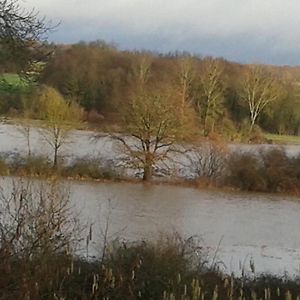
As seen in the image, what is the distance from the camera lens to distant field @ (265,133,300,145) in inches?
Result: 1476

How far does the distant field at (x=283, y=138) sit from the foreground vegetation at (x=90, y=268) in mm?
26546

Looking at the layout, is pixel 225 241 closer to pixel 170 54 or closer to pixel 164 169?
pixel 164 169

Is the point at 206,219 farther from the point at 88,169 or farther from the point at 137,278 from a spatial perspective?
the point at 137,278

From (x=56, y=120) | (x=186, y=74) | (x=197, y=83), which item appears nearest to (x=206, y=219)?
(x=56, y=120)

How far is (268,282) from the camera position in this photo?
1069 centimetres

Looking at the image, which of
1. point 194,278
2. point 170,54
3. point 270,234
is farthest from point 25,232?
point 170,54

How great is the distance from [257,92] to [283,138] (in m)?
4.01

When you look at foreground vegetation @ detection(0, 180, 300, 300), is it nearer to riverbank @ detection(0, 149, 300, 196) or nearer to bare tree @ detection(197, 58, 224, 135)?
riverbank @ detection(0, 149, 300, 196)

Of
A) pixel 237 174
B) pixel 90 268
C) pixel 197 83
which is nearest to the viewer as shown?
pixel 90 268

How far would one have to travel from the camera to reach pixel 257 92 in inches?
1657

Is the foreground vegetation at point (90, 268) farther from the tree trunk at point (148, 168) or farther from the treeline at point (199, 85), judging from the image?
the treeline at point (199, 85)

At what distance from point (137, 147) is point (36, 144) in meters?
4.73

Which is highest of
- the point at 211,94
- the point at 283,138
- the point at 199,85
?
the point at 199,85

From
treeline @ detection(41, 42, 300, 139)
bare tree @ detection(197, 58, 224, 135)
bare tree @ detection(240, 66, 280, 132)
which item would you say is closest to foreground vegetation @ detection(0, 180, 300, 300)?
treeline @ detection(41, 42, 300, 139)
